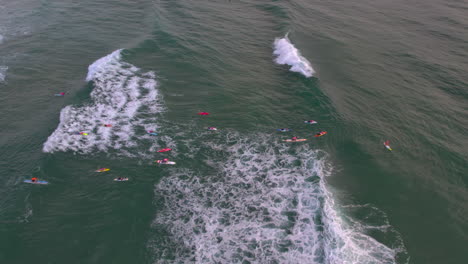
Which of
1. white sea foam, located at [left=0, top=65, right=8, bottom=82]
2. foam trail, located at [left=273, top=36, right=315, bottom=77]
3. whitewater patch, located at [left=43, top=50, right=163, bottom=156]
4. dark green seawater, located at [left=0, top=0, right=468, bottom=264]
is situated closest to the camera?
dark green seawater, located at [left=0, top=0, right=468, bottom=264]

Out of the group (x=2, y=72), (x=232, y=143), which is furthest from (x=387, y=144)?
(x=2, y=72)

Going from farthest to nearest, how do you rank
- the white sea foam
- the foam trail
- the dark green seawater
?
the foam trail < the white sea foam < the dark green seawater

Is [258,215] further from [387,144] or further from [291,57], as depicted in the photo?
[291,57]

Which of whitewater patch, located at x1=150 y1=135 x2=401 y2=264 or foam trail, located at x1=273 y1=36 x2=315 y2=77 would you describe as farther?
foam trail, located at x1=273 y1=36 x2=315 y2=77

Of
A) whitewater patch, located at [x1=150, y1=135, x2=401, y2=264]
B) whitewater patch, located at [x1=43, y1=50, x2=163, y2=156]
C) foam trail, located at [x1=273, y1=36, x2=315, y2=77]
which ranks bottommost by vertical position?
whitewater patch, located at [x1=150, y1=135, x2=401, y2=264]

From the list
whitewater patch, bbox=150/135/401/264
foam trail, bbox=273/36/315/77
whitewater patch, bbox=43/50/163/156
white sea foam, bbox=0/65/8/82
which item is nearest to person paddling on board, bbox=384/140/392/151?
whitewater patch, bbox=150/135/401/264

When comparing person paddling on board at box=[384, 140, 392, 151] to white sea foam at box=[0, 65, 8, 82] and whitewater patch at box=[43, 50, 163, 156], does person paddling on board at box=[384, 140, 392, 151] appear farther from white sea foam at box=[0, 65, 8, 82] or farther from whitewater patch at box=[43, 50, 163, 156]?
white sea foam at box=[0, 65, 8, 82]

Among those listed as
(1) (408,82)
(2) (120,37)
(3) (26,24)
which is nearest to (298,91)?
(1) (408,82)
